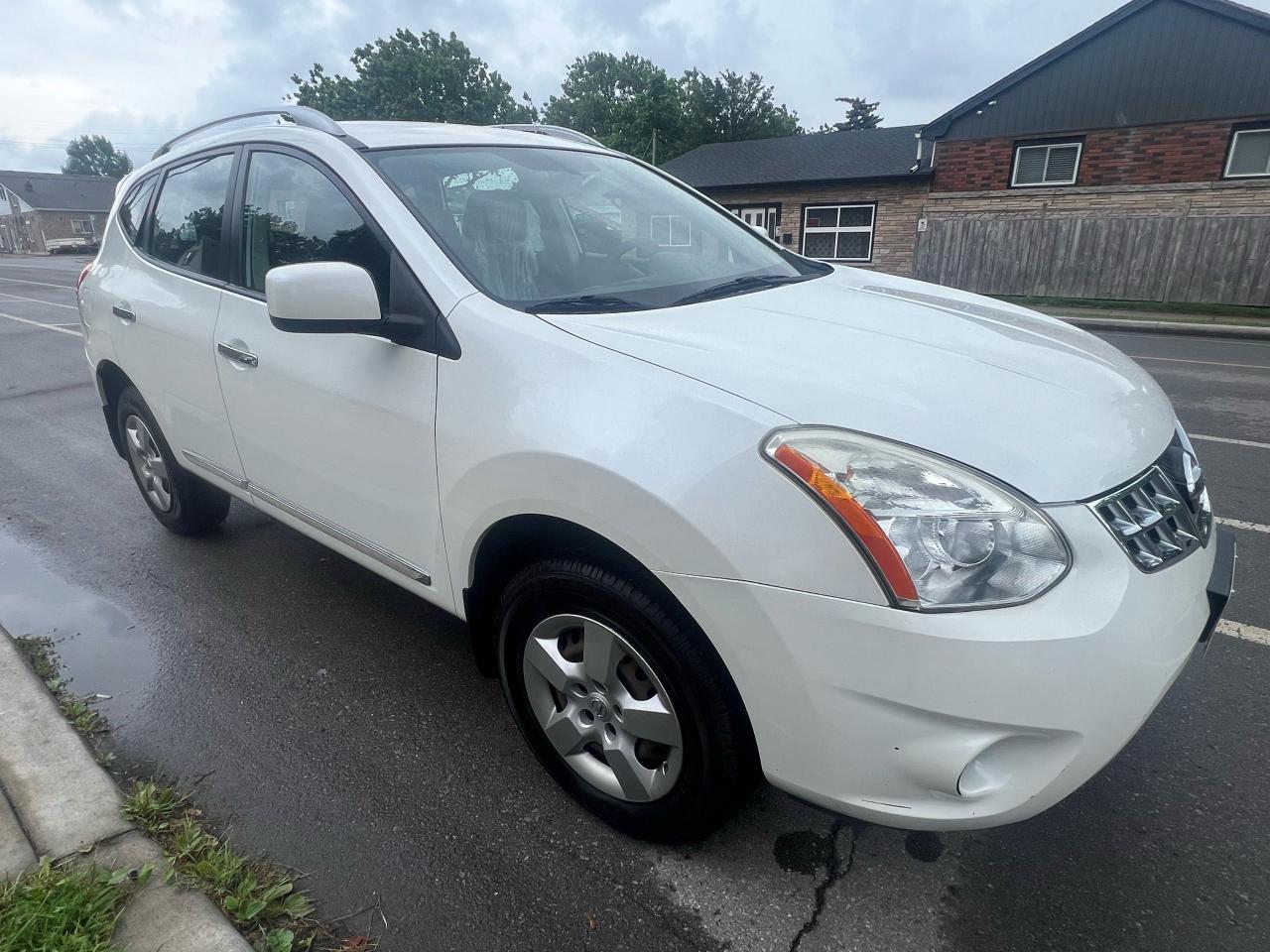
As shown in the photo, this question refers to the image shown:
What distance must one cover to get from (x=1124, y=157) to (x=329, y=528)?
71.8ft

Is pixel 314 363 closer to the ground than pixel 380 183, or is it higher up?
closer to the ground

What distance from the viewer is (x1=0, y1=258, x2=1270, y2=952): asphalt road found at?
1.83m

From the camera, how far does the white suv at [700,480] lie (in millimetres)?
1457

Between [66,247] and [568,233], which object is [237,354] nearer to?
[568,233]

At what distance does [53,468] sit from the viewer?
5242 mm

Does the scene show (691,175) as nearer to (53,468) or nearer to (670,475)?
(53,468)

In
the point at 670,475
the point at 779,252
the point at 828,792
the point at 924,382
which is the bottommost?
the point at 828,792

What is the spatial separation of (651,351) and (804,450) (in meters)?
0.45

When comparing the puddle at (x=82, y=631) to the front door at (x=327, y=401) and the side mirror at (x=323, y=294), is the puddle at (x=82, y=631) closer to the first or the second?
the front door at (x=327, y=401)

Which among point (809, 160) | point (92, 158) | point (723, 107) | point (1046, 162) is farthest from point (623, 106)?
point (92, 158)

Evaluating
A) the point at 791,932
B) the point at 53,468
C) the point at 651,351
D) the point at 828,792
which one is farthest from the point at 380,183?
the point at 53,468

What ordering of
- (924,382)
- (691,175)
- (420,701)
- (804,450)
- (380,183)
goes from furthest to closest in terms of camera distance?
(691,175)
(420,701)
(380,183)
(924,382)
(804,450)

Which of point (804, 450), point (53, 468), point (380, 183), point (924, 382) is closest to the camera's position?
point (804, 450)

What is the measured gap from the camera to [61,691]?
8.93ft
